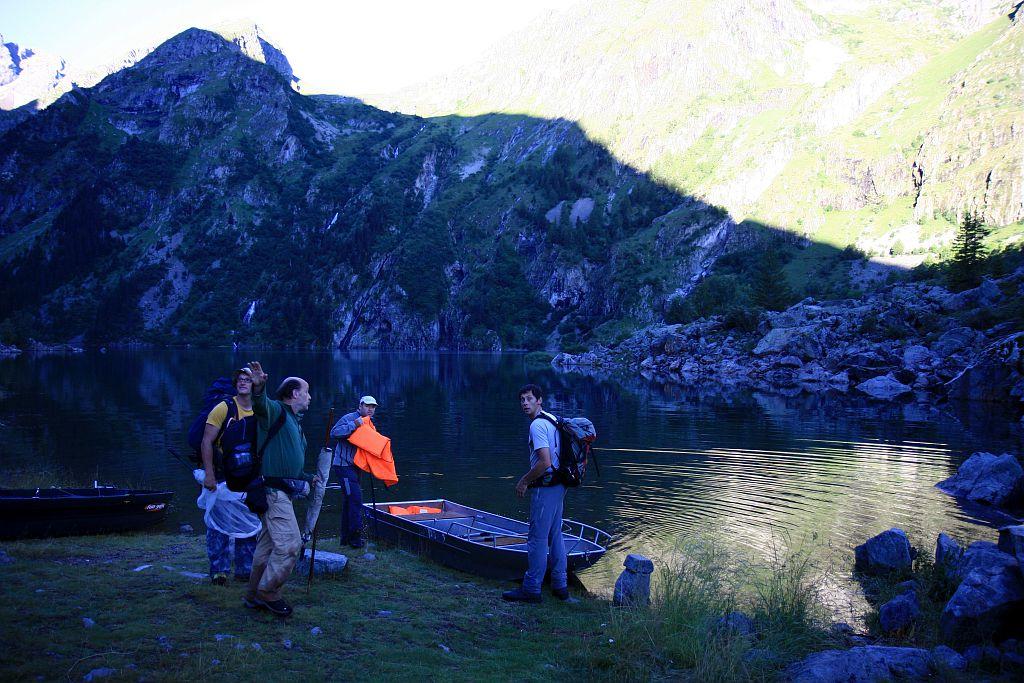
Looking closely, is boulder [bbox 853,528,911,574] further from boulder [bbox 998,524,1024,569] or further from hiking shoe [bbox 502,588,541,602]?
hiking shoe [bbox 502,588,541,602]

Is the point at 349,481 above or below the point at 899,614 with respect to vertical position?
above

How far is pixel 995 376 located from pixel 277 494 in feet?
185

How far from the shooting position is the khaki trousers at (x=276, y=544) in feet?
29.2

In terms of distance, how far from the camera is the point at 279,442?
9.23m

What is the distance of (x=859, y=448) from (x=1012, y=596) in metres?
26.2

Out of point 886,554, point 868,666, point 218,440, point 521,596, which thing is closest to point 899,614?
point 868,666

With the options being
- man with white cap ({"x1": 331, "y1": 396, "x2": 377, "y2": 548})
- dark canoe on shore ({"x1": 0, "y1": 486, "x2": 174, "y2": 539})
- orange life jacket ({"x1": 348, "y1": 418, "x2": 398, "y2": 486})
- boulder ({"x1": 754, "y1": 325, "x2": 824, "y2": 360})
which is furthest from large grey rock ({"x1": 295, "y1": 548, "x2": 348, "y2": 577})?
boulder ({"x1": 754, "y1": 325, "x2": 824, "y2": 360})

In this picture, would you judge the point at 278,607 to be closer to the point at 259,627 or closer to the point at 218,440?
the point at 259,627

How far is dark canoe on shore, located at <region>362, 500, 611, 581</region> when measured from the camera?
13.2 m

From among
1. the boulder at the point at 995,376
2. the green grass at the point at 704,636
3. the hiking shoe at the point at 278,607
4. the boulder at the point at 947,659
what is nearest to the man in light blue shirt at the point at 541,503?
the green grass at the point at 704,636

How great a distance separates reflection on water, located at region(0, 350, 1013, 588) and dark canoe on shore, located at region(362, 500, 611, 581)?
4.28 feet

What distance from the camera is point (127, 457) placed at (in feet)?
94.6

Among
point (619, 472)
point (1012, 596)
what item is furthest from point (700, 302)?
point (1012, 596)

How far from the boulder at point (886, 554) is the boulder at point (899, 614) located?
320 cm
